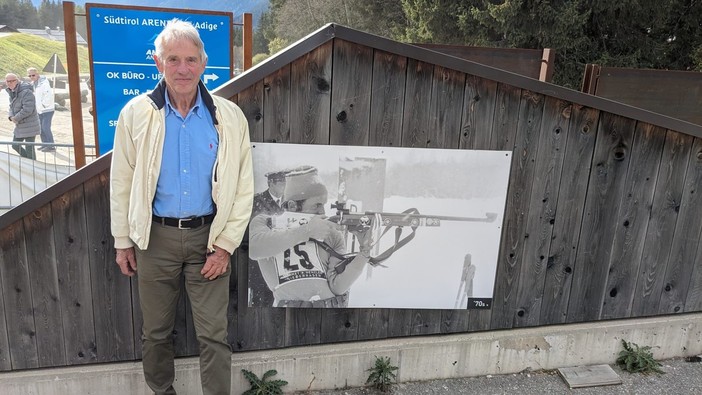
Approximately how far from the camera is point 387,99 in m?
2.84

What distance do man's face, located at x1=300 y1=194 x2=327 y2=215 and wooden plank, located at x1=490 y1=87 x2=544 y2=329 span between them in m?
1.09

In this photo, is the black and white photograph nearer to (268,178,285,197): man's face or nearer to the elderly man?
(268,178,285,197): man's face

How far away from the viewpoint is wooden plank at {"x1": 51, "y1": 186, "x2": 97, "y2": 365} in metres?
2.63

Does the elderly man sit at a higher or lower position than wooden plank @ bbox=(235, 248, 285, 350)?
higher

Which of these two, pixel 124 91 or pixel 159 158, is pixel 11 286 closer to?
pixel 159 158

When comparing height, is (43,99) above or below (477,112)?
below

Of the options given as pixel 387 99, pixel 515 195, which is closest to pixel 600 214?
pixel 515 195

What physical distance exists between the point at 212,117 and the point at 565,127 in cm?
204

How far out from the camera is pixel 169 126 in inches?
91.4

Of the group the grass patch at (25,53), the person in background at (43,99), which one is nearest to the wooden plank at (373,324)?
the person in background at (43,99)

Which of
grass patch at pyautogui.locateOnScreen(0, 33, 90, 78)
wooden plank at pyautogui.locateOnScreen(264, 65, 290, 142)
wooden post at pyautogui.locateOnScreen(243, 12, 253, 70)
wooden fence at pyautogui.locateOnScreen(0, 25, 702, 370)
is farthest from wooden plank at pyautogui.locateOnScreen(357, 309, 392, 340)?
grass patch at pyautogui.locateOnScreen(0, 33, 90, 78)

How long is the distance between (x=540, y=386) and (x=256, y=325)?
1.86 metres

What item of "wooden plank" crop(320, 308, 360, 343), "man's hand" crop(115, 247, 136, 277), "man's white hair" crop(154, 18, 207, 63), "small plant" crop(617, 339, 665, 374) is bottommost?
"small plant" crop(617, 339, 665, 374)

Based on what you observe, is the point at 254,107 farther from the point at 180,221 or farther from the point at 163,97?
the point at 180,221
